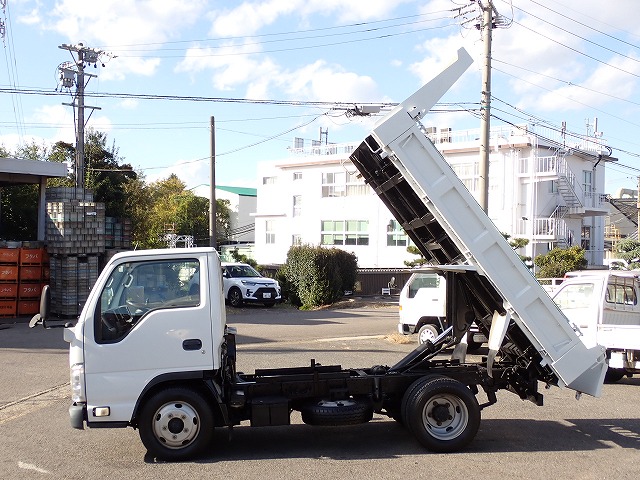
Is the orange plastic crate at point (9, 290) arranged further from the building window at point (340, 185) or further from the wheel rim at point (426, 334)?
the building window at point (340, 185)

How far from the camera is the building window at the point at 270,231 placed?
50.8m

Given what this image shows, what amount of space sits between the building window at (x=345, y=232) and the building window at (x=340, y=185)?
1.88m

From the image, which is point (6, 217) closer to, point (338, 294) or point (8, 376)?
point (338, 294)

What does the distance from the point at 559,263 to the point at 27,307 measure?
19.8 meters

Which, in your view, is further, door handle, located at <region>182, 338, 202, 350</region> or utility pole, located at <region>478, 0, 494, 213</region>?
utility pole, located at <region>478, 0, 494, 213</region>

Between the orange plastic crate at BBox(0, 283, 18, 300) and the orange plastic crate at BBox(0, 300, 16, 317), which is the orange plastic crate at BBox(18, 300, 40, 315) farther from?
the orange plastic crate at BBox(0, 283, 18, 300)

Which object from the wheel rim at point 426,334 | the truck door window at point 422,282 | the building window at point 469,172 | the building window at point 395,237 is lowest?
the wheel rim at point 426,334

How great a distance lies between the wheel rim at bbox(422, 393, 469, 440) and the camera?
7.46 metres

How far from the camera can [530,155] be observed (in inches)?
1476

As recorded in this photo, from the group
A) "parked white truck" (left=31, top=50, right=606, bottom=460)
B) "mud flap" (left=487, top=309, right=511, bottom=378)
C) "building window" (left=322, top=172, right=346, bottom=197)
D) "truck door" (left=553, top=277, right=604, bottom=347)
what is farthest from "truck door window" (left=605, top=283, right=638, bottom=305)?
"building window" (left=322, top=172, right=346, bottom=197)

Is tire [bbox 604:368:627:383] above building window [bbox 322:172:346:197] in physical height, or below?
below

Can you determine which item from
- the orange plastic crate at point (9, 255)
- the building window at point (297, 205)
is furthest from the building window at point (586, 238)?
the orange plastic crate at point (9, 255)

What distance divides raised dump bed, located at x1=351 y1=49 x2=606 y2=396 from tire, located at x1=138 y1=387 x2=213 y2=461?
3.17 metres

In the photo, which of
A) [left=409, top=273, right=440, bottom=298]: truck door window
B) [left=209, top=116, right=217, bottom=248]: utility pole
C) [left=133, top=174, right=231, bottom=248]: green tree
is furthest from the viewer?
[left=133, top=174, right=231, bottom=248]: green tree
